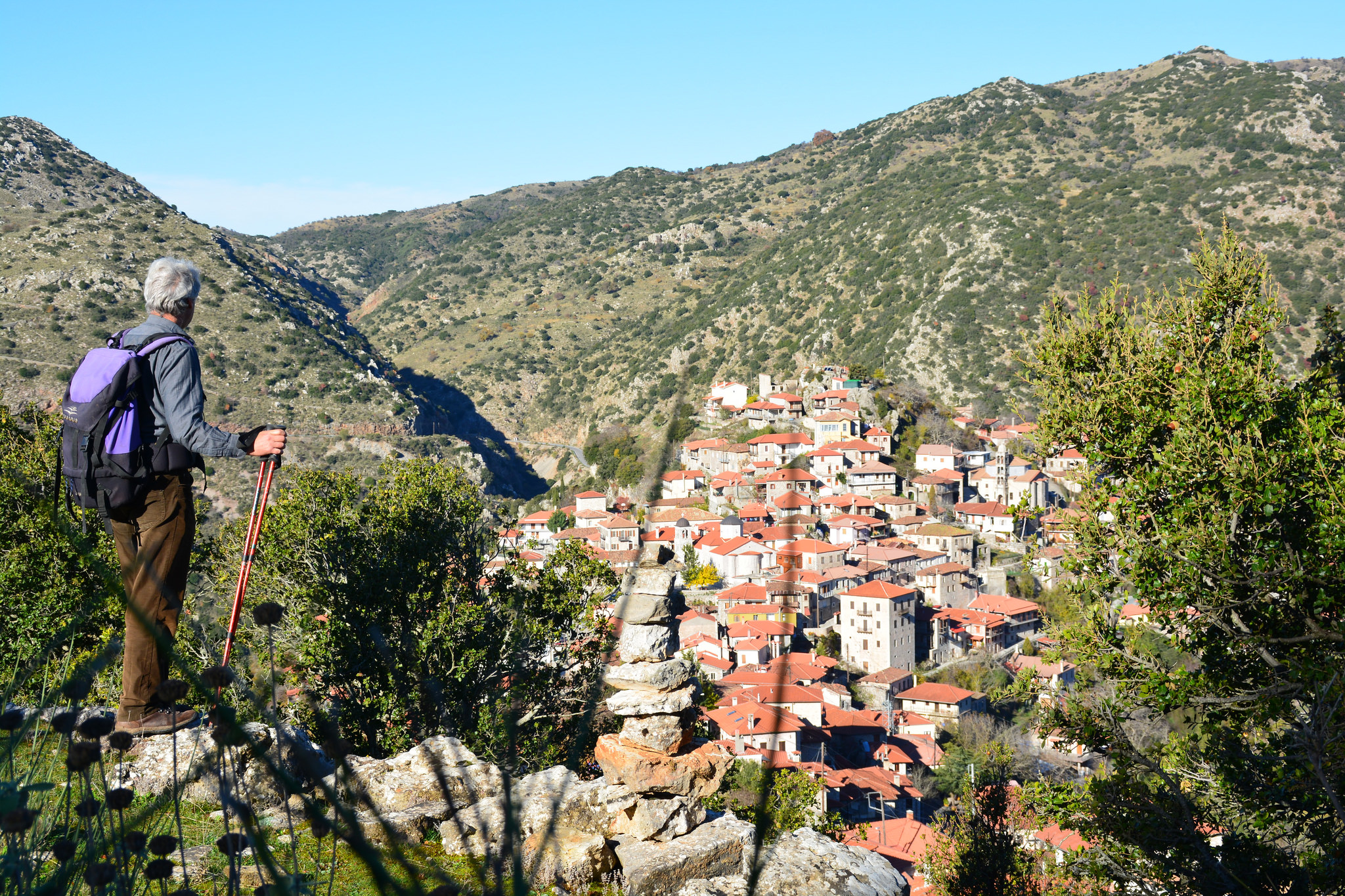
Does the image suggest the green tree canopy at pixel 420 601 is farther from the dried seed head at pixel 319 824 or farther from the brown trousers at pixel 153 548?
the dried seed head at pixel 319 824

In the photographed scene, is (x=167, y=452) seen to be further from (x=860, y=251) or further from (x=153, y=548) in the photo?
(x=860, y=251)

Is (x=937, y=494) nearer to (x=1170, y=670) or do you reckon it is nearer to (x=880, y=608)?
(x=880, y=608)

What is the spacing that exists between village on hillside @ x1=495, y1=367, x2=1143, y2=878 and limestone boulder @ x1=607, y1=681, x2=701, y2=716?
7.63 metres

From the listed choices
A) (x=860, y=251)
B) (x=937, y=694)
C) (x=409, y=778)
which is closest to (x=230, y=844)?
(x=409, y=778)

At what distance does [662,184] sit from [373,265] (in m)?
50.7

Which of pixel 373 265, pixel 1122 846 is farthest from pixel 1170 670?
pixel 373 265

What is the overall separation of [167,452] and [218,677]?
→ 2.95 metres

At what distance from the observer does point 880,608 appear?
1516 inches

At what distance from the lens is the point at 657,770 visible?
6.91 m

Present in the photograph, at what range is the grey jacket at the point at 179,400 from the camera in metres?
3.53

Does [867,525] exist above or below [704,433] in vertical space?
below

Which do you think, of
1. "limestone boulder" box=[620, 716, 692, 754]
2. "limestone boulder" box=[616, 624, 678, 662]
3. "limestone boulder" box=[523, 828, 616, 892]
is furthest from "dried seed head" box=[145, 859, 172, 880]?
"limestone boulder" box=[616, 624, 678, 662]

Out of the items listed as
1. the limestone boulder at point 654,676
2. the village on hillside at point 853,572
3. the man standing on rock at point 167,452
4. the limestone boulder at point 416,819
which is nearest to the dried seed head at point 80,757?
the man standing on rock at point 167,452

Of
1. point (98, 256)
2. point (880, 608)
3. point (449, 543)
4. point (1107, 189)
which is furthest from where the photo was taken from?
point (1107, 189)
